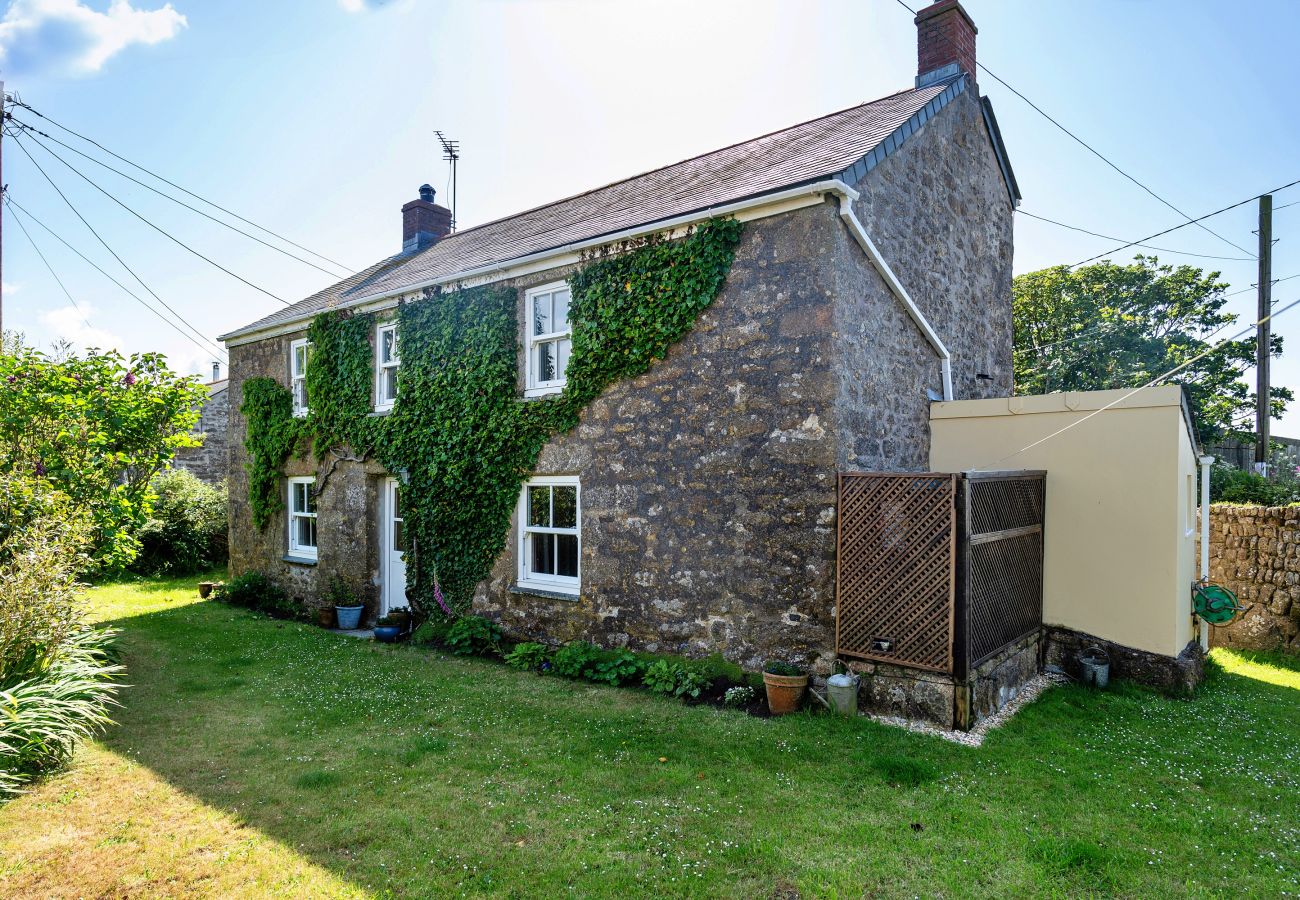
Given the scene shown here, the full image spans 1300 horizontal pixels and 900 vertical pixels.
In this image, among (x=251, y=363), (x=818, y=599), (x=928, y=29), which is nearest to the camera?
(x=818, y=599)

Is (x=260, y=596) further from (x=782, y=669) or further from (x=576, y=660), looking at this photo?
(x=782, y=669)

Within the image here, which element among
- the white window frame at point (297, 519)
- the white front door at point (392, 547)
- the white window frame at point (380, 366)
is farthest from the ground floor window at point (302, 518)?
the white window frame at point (380, 366)

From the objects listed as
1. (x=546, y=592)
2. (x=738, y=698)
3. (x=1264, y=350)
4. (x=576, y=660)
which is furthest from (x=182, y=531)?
(x=1264, y=350)

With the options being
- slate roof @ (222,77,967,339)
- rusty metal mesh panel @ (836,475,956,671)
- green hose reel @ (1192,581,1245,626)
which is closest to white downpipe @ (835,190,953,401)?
slate roof @ (222,77,967,339)

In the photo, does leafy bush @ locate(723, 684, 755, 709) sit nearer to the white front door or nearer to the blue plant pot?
the white front door

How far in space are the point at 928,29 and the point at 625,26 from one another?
5.75m

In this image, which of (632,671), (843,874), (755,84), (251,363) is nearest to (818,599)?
(632,671)

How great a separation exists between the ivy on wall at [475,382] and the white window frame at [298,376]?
396mm

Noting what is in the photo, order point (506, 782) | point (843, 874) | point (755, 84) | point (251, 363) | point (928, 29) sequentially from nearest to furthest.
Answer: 1. point (843, 874)
2. point (506, 782)
3. point (755, 84)
4. point (928, 29)
5. point (251, 363)

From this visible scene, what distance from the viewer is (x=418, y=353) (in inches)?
434

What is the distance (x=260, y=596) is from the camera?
1346cm

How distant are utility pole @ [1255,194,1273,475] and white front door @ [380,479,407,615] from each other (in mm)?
17123

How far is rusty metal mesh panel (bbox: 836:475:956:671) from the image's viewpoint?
21.5 feet

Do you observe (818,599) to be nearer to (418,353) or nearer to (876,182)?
(876,182)
